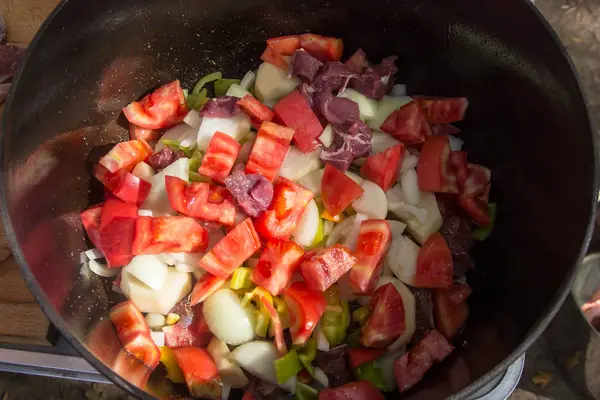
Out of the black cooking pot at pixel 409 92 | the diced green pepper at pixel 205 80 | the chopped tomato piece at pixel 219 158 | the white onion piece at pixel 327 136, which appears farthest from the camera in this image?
the diced green pepper at pixel 205 80

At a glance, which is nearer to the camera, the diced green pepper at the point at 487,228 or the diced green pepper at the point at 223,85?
the diced green pepper at the point at 487,228

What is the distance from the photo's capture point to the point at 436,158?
1.80m

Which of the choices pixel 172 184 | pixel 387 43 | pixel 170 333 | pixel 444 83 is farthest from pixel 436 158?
pixel 170 333

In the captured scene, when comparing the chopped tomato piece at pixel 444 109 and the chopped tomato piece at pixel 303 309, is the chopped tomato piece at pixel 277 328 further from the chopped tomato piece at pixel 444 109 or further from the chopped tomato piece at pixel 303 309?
the chopped tomato piece at pixel 444 109

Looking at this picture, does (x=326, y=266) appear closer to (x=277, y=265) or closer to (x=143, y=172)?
(x=277, y=265)

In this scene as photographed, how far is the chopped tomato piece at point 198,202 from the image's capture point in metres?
1.69

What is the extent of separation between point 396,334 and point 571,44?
6.51ft

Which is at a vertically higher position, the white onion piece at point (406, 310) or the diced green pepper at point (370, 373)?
the white onion piece at point (406, 310)

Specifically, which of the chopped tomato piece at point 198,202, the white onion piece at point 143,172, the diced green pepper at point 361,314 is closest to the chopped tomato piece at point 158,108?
the white onion piece at point 143,172

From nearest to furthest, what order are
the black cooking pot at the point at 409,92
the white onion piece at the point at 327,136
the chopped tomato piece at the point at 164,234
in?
the black cooking pot at the point at 409,92 < the chopped tomato piece at the point at 164,234 < the white onion piece at the point at 327,136

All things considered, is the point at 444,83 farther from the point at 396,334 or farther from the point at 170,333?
the point at 170,333

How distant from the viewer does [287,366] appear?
5.19ft

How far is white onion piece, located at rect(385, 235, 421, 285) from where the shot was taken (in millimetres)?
1702

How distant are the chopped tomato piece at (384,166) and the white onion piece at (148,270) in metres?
0.76
